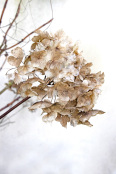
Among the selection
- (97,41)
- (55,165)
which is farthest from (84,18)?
(55,165)

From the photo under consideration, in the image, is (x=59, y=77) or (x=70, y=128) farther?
(x=70, y=128)

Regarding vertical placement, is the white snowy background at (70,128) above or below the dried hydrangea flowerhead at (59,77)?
above

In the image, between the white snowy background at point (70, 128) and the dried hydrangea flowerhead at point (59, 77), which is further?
the white snowy background at point (70, 128)

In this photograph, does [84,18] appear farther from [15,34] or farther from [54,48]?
[54,48]

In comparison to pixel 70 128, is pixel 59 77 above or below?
below
